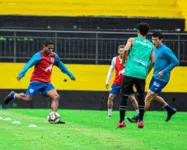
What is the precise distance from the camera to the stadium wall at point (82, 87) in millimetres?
28719

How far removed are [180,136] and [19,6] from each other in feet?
66.6

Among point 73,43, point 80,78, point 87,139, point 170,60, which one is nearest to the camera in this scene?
point 87,139

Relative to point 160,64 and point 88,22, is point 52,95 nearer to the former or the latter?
point 160,64

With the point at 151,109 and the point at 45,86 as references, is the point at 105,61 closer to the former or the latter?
the point at 151,109

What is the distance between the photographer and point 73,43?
28594 mm

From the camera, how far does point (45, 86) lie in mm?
18391

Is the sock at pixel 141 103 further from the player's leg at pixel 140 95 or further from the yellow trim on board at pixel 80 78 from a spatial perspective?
the yellow trim on board at pixel 80 78

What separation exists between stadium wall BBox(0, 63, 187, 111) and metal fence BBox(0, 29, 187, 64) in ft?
2.10

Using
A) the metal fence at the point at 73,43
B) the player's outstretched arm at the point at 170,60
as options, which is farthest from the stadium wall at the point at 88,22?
the player's outstretched arm at the point at 170,60

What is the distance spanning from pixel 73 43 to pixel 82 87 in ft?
6.01

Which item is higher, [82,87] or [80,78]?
[80,78]

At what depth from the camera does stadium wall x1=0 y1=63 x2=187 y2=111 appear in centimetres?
2872

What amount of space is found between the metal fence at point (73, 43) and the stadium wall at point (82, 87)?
2.10ft

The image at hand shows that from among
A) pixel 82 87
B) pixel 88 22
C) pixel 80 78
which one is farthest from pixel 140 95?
pixel 88 22
